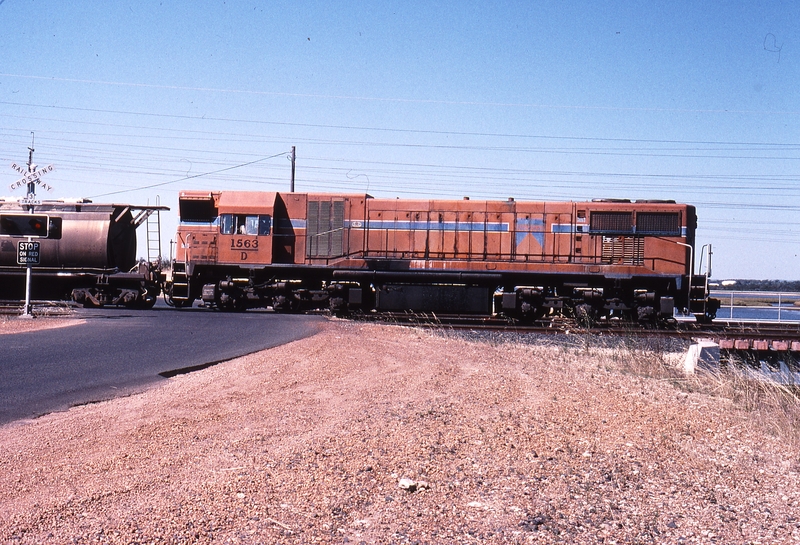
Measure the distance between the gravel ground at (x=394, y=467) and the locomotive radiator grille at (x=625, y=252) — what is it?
10.7 meters

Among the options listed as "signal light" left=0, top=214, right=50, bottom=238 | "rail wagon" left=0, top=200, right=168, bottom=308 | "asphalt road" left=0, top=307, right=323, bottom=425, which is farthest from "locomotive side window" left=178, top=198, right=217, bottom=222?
"asphalt road" left=0, top=307, right=323, bottom=425

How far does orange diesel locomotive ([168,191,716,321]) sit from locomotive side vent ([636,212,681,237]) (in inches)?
1.1

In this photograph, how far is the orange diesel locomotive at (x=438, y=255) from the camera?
1888cm

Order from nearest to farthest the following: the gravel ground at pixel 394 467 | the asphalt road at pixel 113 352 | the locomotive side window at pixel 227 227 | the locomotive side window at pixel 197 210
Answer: the gravel ground at pixel 394 467, the asphalt road at pixel 113 352, the locomotive side window at pixel 227 227, the locomotive side window at pixel 197 210

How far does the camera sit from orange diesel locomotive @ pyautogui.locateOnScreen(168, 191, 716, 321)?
18.9 metres

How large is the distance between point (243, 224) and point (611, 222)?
1056 centimetres

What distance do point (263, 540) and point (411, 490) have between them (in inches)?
46.4

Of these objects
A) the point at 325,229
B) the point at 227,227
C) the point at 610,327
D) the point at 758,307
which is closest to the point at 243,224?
the point at 227,227

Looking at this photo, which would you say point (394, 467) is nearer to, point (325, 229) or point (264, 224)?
point (325, 229)

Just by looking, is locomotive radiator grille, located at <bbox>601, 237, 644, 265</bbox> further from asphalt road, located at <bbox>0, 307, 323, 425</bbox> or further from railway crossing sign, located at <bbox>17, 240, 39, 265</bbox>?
railway crossing sign, located at <bbox>17, 240, 39, 265</bbox>

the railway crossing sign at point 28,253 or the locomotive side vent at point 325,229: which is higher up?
the locomotive side vent at point 325,229

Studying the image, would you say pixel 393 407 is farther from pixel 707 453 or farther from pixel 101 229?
pixel 101 229

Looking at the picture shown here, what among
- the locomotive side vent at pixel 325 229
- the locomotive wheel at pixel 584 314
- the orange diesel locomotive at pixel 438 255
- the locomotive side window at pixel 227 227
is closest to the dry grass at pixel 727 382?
the locomotive wheel at pixel 584 314

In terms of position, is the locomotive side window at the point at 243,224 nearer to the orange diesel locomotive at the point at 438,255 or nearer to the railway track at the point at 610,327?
the orange diesel locomotive at the point at 438,255
